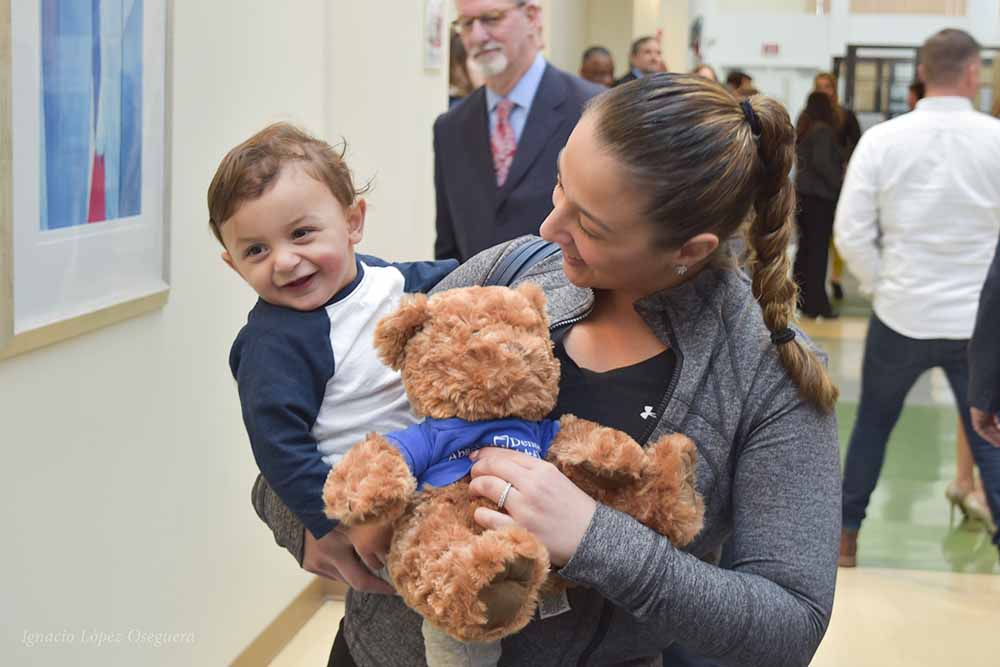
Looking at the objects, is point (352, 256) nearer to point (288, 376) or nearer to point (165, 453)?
point (288, 376)

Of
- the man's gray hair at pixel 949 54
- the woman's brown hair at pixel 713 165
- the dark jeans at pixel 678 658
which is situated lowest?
the dark jeans at pixel 678 658

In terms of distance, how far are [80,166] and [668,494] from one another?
1.72 m

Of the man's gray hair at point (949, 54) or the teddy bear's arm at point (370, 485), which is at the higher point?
the man's gray hair at point (949, 54)

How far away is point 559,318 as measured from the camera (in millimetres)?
1579

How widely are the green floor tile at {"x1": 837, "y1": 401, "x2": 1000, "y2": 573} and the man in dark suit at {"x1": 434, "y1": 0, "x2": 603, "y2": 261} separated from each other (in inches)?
102

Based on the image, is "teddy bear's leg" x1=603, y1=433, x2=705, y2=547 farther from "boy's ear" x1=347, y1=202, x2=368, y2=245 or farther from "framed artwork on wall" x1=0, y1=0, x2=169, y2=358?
"framed artwork on wall" x1=0, y1=0, x2=169, y2=358

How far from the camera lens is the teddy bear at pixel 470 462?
1.26 metres

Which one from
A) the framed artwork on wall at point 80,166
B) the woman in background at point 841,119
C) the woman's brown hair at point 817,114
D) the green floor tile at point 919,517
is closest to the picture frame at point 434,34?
the framed artwork on wall at point 80,166

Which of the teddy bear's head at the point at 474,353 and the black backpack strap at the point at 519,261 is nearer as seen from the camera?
the teddy bear's head at the point at 474,353

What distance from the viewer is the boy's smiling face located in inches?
65.1

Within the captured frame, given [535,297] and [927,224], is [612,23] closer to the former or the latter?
[927,224]

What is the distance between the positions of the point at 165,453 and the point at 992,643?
3137mm

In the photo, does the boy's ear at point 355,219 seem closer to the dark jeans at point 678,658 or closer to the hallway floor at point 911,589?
the dark jeans at point 678,658

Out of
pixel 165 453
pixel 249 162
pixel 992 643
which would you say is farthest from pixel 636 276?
pixel 992 643
